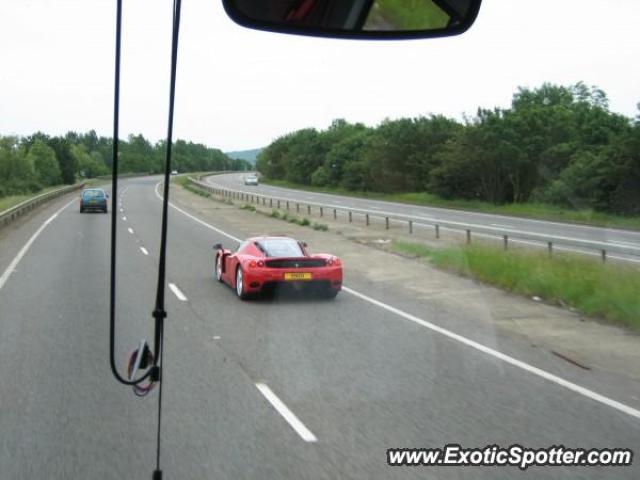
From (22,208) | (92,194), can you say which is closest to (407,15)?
(22,208)

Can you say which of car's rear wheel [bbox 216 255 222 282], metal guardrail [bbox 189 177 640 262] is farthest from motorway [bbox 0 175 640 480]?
metal guardrail [bbox 189 177 640 262]

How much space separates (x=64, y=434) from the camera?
6348mm

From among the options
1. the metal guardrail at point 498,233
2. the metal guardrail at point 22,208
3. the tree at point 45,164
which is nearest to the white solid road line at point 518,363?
the metal guardrail at point 498,233

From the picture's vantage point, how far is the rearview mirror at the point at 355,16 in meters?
2.64

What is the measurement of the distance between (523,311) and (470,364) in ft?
15.3

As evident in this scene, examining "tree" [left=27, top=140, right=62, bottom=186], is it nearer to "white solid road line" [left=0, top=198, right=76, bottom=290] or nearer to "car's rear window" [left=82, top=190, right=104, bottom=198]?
"car's rear window" [left=82, top=190, right=104, bottom=198]

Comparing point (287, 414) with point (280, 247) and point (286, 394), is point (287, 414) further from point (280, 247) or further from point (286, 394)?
point (280, 247)

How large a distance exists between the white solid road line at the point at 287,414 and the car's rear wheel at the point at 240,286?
626 centimetres

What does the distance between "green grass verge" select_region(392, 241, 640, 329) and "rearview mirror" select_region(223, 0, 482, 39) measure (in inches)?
400

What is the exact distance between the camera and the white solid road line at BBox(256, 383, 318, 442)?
20.8 ft

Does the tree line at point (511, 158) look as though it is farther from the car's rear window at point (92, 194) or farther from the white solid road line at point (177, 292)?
the white solid road line at point (177, 292)

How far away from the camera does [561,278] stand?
1519cm

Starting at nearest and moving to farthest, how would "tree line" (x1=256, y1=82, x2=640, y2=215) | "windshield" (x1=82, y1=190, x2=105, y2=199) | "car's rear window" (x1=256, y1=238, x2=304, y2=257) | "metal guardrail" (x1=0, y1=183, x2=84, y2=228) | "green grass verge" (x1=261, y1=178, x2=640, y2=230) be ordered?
"car's rear window" (x1=256, y1=238, x2=304, y2=257)
"metal guardrail" (x1=0, y1=183, x2=84, y2=228)
"green grass verge" (x1=261, y1=178, x2=640, y2=230)
"tree line" (x1=256, y1=82, x2=640, y2=215)
"windshield" (x1=82, y1=190, x2=105, y2=199)

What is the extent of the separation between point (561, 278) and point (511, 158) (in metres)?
39.3
